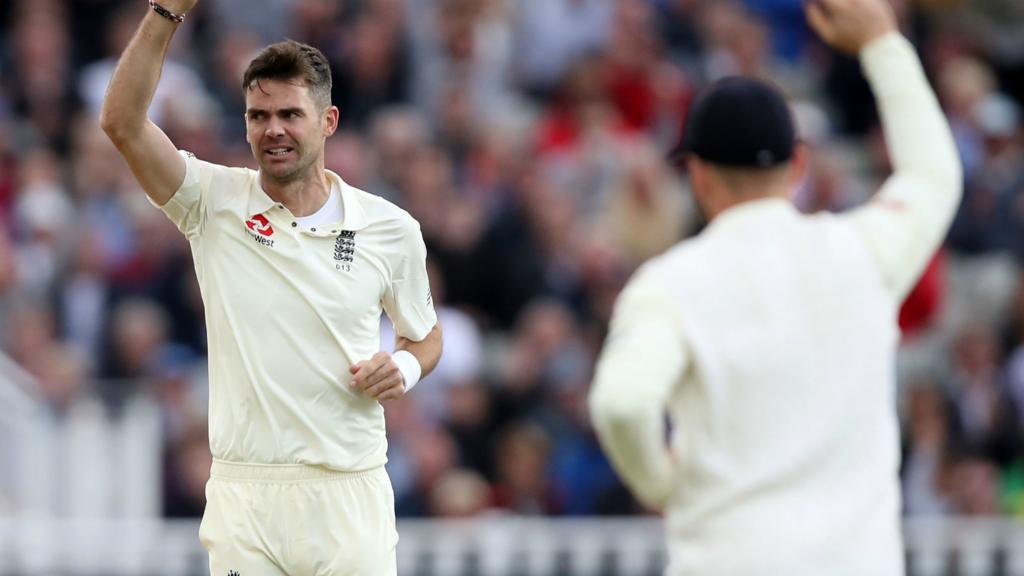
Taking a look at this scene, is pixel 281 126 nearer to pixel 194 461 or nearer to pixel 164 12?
pixel 164 12

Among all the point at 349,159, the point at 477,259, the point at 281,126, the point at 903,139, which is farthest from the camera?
the point at 349,159

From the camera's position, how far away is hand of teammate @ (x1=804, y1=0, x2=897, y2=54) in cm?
474

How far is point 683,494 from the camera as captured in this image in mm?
4434

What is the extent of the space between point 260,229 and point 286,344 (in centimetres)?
40

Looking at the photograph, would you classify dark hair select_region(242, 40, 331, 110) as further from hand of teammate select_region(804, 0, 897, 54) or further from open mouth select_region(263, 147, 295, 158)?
hand of teammate select_region(804, 0, 897, 54)

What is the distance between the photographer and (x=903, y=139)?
4.73 metres

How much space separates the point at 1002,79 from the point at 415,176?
20.6 ft

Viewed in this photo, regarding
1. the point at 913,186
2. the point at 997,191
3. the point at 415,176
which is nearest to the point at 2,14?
the point at 415,176

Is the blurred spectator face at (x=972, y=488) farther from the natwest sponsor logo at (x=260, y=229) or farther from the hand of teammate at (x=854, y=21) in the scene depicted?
the hand of teammate at (x=854, y=21)

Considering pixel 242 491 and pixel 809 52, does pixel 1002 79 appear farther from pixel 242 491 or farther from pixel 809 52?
pixel 242 491

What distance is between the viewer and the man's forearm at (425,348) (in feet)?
21.1

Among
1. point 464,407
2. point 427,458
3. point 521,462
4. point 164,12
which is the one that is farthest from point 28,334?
point 164,12

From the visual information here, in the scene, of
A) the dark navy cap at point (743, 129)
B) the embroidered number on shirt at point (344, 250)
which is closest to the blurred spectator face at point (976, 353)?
the embroidered number on shirt at point (344, 250)

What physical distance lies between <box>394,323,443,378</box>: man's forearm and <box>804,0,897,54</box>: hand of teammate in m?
2.19
